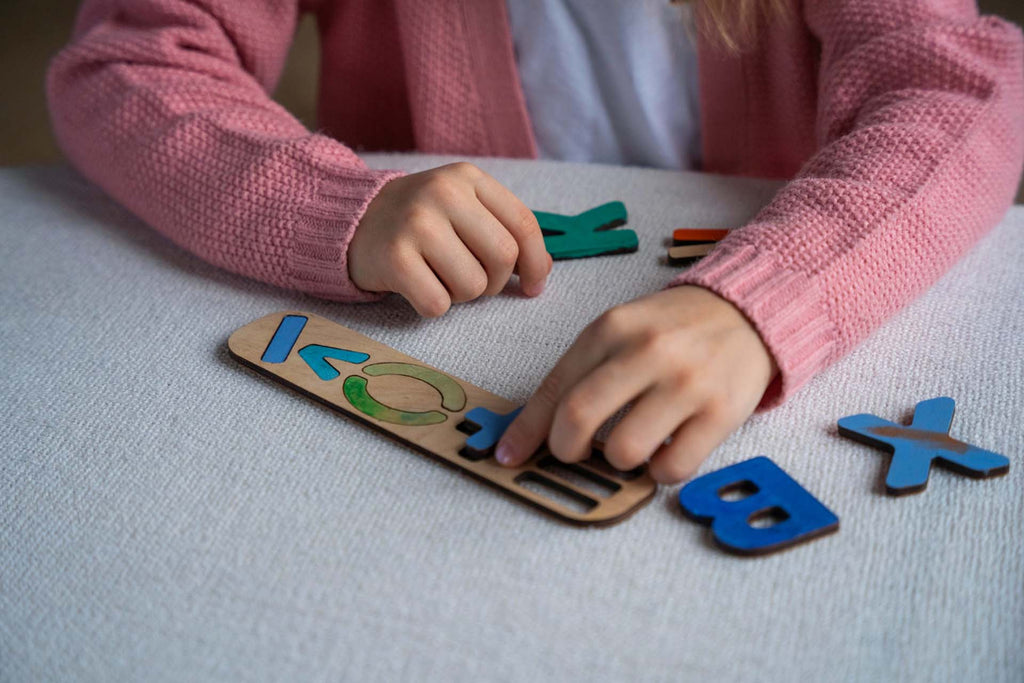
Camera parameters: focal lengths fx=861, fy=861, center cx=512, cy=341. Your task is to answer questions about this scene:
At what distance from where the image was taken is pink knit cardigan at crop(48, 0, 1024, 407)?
0.50 metres

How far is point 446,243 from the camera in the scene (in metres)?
0.53

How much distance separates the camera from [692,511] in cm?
39

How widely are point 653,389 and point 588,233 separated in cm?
23

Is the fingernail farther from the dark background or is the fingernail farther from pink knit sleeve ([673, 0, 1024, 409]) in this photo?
the dark background

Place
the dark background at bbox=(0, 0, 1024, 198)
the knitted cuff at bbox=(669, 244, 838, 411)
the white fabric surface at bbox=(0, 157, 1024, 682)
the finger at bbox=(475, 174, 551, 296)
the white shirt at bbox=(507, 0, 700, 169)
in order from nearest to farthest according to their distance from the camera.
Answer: the white fabric surface at bbox=(0, 157, 1024, 682) < the knitted cuff at bbox=(669, 244, 838, 411) < the finger at bbox=(475, 174, 551, 296) < the white shirt at bbox=(507, 0, 700, 169) < the dark background at bbox=(0, 0, 1024, 198)

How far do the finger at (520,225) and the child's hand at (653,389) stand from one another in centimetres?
13

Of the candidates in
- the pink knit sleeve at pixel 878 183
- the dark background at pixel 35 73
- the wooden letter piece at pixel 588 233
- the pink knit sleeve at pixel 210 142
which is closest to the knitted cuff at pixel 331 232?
the pink knit sleeve at pixel 210 142

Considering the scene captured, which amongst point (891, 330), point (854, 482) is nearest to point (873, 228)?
point (891, 330)

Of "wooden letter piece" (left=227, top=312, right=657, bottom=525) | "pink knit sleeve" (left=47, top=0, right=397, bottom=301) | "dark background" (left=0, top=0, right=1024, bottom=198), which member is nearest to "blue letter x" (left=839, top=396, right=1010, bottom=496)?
"wooden letter piece" (left=227, top=312, right=657, bottom=525)

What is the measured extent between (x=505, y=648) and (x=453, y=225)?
11.1 inches

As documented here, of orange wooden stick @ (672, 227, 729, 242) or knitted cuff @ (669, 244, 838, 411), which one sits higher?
knitted cuff @ (669, 244, 838, 411)

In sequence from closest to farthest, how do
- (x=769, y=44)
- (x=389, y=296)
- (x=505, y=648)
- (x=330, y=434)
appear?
(x=505, y=648), (x=330, y=434), (x=389, y=296), (x=769, y=44)

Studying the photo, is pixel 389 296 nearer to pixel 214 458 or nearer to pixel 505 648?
pixel 214 458

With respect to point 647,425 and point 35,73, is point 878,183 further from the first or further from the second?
point 35,73
